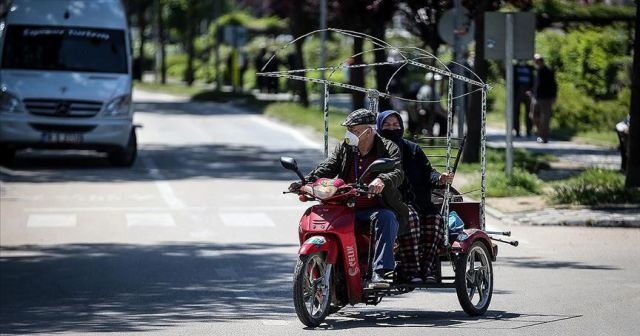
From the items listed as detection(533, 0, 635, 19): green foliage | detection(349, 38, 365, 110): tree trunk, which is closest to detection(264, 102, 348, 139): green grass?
detection(349, 38, 365, 110): tree trunk

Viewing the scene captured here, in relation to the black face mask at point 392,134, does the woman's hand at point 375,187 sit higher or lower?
lower

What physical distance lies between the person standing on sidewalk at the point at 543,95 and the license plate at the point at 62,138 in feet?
36.9

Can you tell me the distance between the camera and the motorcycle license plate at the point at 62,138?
26812 millimetres

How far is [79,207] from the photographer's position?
2136 centimetres

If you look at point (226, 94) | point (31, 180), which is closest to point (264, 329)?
point (31, 180)

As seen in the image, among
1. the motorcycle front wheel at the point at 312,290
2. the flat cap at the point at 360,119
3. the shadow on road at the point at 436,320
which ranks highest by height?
the flat cap at the point at 360,119

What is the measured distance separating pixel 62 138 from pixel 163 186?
3.31 metres

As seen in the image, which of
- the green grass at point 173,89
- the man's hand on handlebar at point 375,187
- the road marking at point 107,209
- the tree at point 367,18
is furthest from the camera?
the green grass at point 173,89

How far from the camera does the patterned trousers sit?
11766 millimetres

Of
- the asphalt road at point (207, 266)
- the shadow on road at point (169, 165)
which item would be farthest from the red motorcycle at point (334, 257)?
the shadow on road at point (169, 165)

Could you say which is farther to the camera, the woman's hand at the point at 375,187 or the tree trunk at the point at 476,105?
the tree trunk at the point at 476,105

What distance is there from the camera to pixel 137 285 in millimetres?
14523

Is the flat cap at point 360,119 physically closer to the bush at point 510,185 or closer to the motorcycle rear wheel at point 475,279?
the motorcycle rear wheel at point 475,279

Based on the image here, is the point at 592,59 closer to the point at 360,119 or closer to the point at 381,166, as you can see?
the point at 360,119
